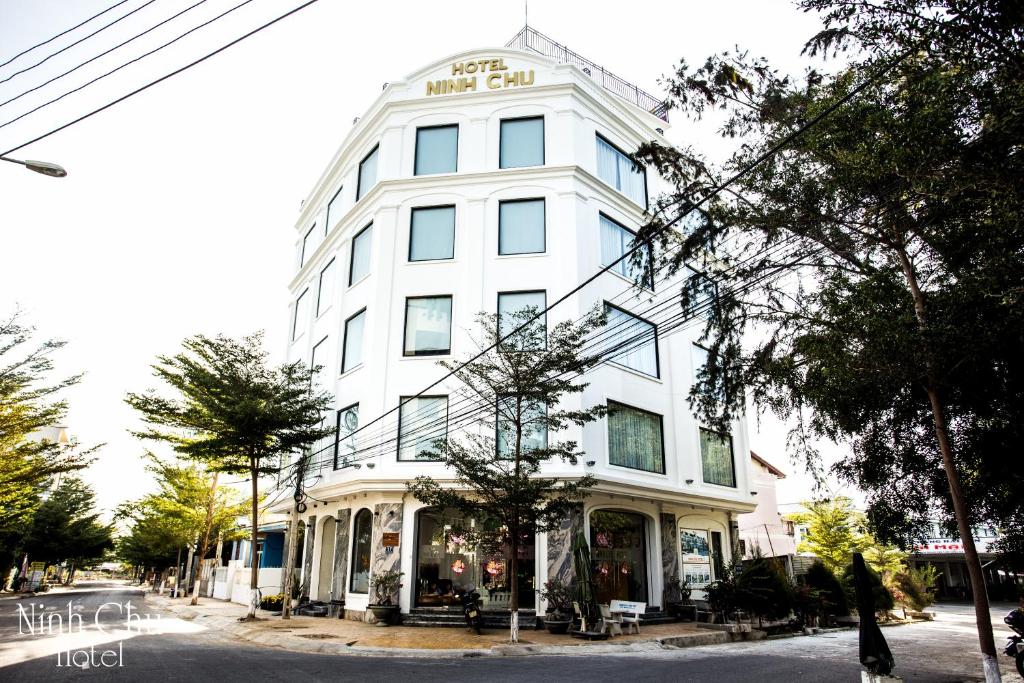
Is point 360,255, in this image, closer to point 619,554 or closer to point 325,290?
point 325,290

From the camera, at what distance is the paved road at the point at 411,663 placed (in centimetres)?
1007

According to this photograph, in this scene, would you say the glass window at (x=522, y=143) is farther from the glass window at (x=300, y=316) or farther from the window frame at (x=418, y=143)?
the glass window at (x=300, y=316)

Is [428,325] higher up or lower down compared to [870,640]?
higher up

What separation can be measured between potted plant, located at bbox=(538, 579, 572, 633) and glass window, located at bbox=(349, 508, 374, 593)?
6.21m

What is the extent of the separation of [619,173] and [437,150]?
23.8 feet

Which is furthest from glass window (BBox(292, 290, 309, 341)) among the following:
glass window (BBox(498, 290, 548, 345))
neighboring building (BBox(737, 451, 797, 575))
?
neighboring building (BBox(737, 451, 797, 575))

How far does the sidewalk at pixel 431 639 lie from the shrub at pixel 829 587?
734 centimetres

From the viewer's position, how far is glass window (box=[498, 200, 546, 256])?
21.9 meters

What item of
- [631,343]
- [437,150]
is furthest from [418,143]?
[631,343]

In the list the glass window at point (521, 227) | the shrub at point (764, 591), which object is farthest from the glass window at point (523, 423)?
the shrub at point (764, 591)

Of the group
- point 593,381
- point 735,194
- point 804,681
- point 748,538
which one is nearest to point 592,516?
point 593,381

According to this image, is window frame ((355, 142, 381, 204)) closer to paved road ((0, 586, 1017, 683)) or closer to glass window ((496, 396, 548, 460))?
glass window ((496, 396, 548, 460))

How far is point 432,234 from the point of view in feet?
74.7

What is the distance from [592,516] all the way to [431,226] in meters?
11.6
